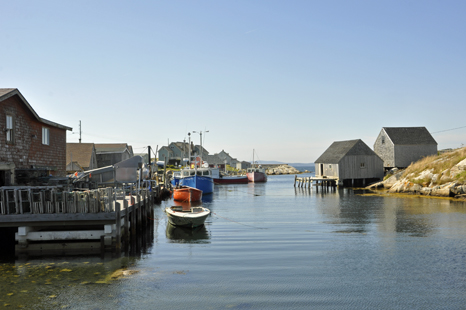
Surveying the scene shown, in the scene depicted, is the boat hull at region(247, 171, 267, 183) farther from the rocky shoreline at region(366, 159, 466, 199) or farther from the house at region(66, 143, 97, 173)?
the house at region(66, 143, 97, 173)

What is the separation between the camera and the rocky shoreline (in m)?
44.7

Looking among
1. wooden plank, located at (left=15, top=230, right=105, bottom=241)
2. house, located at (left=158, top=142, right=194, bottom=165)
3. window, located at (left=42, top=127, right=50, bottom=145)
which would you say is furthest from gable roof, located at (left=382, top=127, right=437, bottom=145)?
house, located at (left=158, top=142, right=194, bottom=165)

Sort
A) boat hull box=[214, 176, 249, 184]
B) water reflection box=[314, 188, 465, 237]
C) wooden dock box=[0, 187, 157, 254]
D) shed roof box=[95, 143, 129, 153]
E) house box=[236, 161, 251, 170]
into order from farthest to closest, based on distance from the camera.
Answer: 1. house box=[236, 161, 251, 170]
2. boat hull box=[214, 176, 249, 184]
3. shed roof box=[95, 143, 129, 153]
4. water reflection box=[314, 188, 465, 237]
5. wooden dock box=[0, 187, 157, 254]

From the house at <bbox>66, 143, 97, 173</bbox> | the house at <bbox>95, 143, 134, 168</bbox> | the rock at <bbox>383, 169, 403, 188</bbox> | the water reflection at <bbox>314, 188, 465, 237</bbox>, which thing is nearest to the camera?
the water reflection at <bbox>314, 188, 465, 237</bbox>

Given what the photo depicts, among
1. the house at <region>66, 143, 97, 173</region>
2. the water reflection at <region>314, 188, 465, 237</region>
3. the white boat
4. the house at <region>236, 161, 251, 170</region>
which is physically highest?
the house at <region>66, 143, 97, 173</region>

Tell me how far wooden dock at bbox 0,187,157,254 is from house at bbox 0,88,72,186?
535 centimetres

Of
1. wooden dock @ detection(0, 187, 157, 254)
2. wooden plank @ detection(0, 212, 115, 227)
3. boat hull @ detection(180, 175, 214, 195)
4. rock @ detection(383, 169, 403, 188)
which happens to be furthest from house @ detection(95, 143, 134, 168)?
wooden plank @ detection(0, 212, 115, 227)

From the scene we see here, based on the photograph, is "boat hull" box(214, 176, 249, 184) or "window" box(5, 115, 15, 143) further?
"boat hull" box(214, 176, 249, 184)

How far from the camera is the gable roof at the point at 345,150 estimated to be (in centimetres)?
6612

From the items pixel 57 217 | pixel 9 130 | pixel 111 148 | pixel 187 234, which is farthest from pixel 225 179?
pixel 57 217

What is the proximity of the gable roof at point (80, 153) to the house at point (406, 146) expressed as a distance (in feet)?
150

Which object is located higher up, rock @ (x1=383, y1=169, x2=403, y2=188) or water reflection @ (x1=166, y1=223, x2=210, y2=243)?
rock @ (x1=383, y1=169, x2=403, y2=188)

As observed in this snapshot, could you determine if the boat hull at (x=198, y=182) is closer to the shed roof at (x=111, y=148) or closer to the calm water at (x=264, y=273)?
the shed roof at (x=111, y=148)

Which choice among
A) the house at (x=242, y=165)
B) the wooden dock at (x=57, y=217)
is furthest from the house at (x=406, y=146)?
the house at (x=242, y=165)
